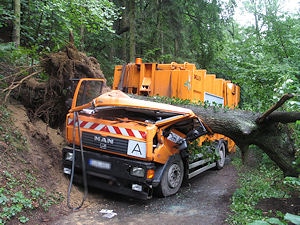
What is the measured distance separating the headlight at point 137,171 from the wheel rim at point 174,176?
0.78 metres

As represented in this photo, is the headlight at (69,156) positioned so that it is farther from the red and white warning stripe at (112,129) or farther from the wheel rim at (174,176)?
the wheel rim at (174,176)

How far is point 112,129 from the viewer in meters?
5.27

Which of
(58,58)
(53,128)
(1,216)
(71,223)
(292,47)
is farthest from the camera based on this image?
(292,47)

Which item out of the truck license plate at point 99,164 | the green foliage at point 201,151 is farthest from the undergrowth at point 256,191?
the truck license plate at point 99,164

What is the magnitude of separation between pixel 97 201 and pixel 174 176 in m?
1.57

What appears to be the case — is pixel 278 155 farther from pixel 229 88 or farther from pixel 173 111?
pixel 229 88

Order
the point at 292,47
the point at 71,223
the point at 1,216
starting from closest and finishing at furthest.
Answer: the point at 1,216 < the point at 71,223 < the point at 292,47

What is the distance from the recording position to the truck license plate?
5.21 metres

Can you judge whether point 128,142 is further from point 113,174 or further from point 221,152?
point 221,152

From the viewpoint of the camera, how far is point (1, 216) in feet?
12.4

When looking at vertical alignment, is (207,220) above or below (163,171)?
below

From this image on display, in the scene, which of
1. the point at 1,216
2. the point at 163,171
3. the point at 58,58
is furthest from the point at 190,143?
the point at 1,216

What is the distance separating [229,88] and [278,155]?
5.55 meters

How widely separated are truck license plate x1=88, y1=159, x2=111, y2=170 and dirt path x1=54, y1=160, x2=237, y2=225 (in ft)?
2.21
